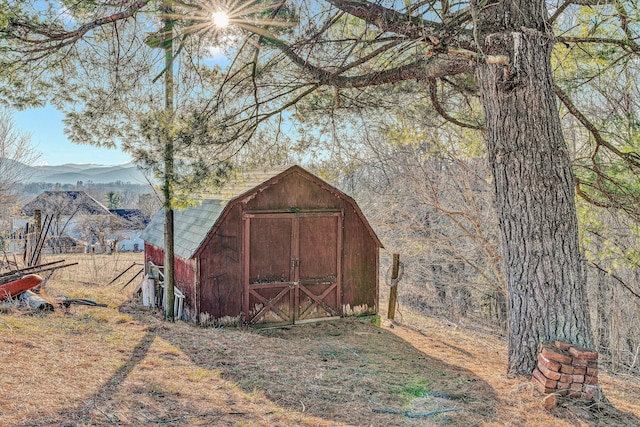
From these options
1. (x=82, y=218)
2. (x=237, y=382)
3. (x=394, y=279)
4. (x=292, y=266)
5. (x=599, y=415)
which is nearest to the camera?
(x=599, y=415)

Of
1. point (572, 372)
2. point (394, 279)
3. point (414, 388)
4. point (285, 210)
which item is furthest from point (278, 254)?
point (572, 372)

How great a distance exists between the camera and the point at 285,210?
27.4ft

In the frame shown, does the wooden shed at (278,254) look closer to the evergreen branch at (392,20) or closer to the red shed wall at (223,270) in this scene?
the red shed wall at (223,270)

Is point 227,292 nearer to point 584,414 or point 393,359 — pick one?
point 393,359

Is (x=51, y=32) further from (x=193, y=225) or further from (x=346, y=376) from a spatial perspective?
(x=346, y=376)

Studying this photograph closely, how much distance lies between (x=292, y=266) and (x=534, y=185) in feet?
17.3

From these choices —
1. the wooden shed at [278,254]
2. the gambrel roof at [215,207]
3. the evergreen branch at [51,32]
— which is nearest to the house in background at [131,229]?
the gambrel roof at [215,207]

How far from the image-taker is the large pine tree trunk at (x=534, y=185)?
409cm

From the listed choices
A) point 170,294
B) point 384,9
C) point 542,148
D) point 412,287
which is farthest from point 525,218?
point 412,287

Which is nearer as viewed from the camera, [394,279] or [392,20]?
[392,20]

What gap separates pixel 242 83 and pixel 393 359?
4.86 meters

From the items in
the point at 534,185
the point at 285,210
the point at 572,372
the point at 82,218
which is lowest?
the point at 572,372

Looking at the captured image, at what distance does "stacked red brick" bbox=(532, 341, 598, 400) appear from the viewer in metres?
3.82

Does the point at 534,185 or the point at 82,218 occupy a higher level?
the point at 534,185
